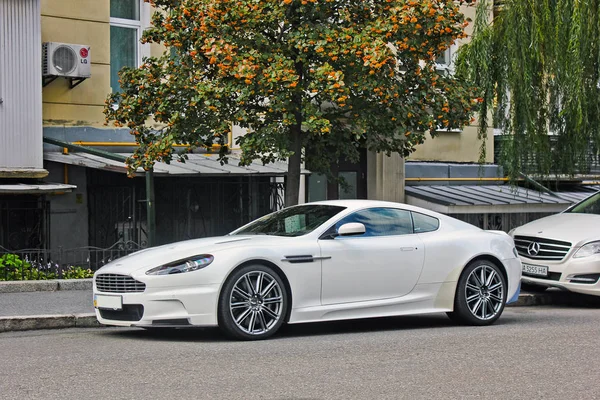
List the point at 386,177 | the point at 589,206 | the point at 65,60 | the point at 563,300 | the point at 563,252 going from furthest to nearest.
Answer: the point at 386,177
the point at 65,60
the point at 589,206
the point at 563,300
the point at 563,252

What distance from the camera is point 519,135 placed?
650 inches

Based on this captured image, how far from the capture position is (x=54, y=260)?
14.6 m

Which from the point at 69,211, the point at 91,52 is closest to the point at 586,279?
the point at 69,211

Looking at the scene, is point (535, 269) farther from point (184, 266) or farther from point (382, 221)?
point (184, 266)

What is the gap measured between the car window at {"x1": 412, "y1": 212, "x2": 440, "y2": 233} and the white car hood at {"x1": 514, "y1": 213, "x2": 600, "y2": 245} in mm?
3100

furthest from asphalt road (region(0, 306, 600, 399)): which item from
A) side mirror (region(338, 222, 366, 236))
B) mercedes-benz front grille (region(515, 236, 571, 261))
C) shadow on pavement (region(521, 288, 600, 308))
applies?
shadow on pavement (region(521, 288, 600, 308))

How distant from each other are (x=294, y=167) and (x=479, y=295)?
4.38m

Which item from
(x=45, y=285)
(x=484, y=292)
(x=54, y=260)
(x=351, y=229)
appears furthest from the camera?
(x=54, y=260)

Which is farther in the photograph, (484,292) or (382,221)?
(484,292)

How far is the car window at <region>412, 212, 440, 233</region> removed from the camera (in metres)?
10.4

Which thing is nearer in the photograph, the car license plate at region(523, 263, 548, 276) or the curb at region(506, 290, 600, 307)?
the car license plate at region(523, 263, 548, 276)

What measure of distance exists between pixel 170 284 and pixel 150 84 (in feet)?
18.1

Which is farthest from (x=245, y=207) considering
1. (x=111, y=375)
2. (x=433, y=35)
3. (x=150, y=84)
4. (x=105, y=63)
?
(x=111, y=375)

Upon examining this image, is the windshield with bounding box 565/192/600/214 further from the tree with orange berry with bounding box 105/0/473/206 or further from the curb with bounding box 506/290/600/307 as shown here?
the tree with orange berry with bounding box 105/0/473/206
